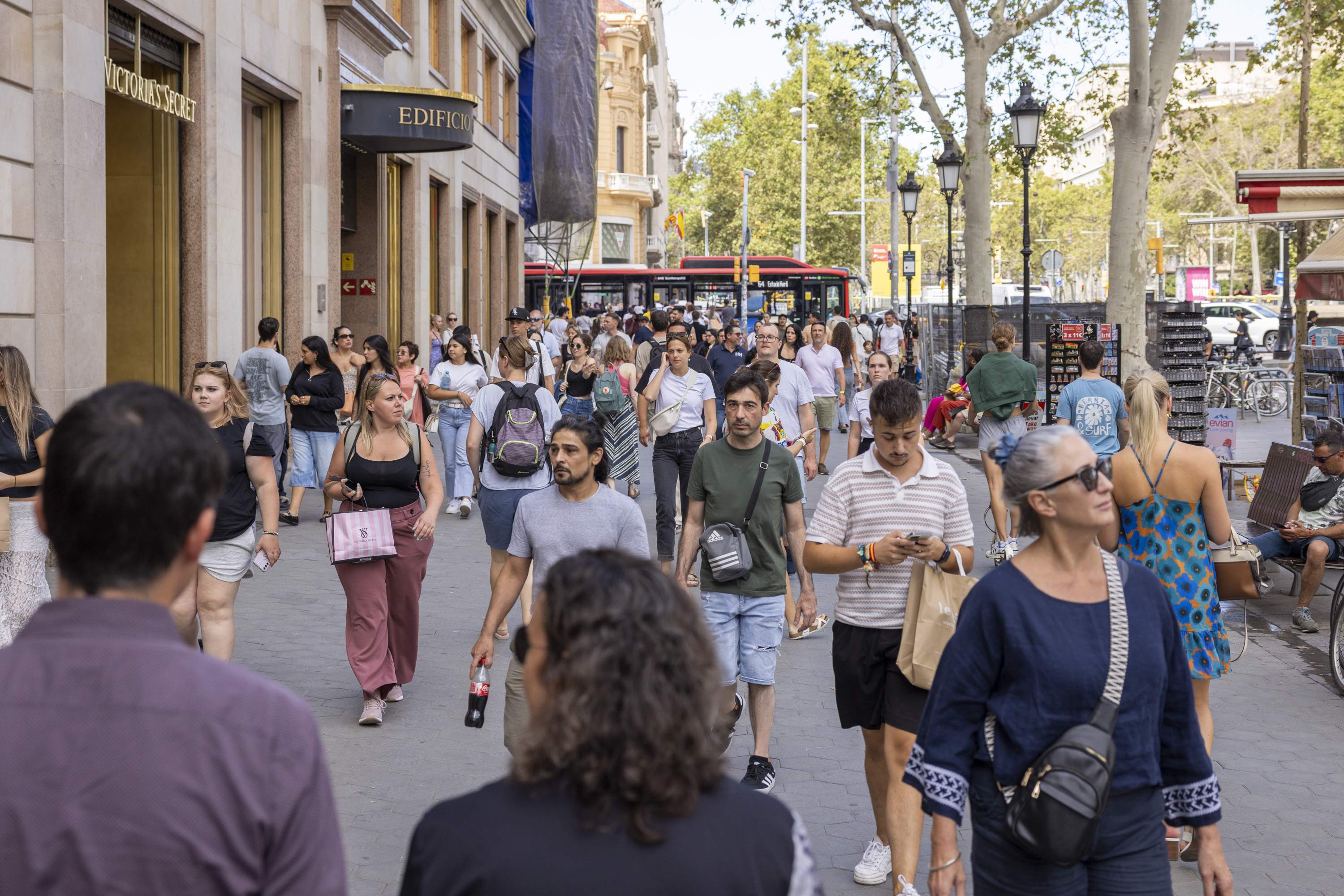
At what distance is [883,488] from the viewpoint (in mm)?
5195

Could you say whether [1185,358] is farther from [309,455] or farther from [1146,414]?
[1146,414]

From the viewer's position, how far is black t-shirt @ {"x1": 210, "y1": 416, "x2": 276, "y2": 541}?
6.48m

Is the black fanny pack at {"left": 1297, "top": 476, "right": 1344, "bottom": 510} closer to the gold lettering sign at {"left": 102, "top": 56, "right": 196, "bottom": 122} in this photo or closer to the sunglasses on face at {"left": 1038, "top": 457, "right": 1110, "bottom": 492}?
the sunglasses on face at {"left": 1038, "top": 457, "right": 1110, "bottom": 492}

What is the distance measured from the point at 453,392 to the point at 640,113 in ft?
199

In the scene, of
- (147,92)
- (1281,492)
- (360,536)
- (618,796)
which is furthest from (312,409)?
(618,796)

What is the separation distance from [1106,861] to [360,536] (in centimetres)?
455

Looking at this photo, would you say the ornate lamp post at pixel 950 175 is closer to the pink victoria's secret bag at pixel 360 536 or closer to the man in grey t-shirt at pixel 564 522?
the pink victoria's secret bag at pixel 360 536

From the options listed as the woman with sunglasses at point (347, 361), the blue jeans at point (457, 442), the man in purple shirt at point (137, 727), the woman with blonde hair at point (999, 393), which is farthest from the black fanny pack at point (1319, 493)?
the woman with sunglasses at point (347, 361)

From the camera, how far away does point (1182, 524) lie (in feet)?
18.0

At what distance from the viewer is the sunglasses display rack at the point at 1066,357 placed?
678 inches

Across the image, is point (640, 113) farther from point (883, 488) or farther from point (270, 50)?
point (883, 488)

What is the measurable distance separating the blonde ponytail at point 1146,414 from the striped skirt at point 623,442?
675 cm

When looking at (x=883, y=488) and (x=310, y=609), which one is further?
(x=310, y=609)

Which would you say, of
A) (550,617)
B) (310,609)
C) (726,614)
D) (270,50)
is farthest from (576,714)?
(270,50)
